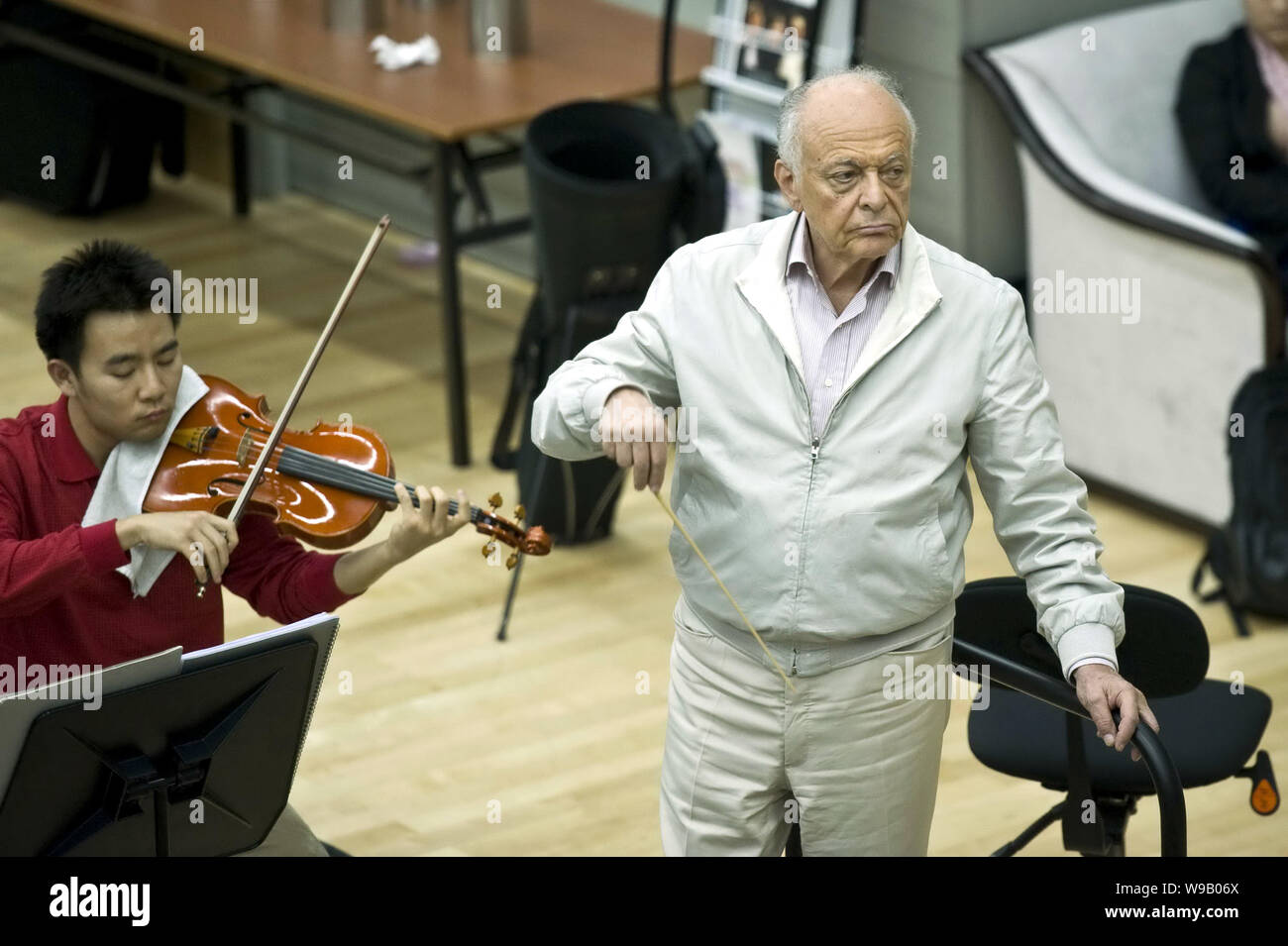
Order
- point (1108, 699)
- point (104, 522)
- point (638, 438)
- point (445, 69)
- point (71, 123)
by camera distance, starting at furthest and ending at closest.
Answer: point (71, 123) < point (445, 69) < point (104, 522) < point (1108, 699) < point (638, 438)

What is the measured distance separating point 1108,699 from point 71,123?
4826 millimetres

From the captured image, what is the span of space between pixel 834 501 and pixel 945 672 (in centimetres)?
28

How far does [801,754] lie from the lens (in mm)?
2305

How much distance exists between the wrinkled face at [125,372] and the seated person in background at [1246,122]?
8.98 feet

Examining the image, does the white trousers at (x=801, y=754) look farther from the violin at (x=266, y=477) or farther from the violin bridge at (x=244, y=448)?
the violin bridge at (x=244, y=448)

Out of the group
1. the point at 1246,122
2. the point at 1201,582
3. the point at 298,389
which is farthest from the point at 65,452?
the point at 1246,122

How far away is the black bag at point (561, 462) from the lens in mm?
4195

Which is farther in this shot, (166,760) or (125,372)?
(125,372)

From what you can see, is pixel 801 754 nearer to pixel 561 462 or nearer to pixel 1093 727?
pixel 1093 727

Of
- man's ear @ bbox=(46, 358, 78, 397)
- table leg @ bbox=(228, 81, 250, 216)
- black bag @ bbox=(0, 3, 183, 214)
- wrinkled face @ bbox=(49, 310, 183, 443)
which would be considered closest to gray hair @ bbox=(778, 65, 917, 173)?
wrinkled face @ bbox=(49, 310, 183, 443)

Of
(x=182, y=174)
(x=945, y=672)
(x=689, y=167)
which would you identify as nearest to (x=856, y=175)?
(x=945, y=672)

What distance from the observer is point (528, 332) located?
4.38 meters

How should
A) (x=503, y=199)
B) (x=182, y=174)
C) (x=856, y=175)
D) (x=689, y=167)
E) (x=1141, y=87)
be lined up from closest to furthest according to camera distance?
(x=856, y=175) → (x=689, y=167) → (x=1141, y=87) → (x=503, y=199) → (x=182, y=174)

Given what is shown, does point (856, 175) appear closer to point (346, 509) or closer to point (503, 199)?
point (346, 509)
